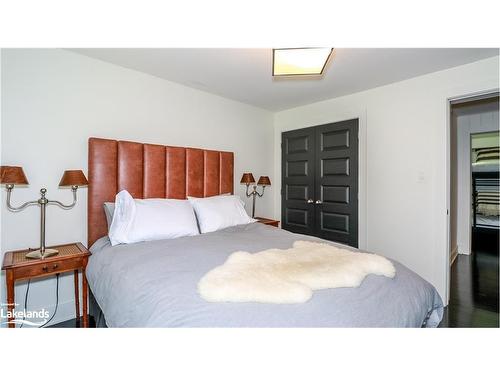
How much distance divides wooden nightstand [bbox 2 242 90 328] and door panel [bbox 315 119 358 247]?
2.76 metres

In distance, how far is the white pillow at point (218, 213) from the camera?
2385 mm

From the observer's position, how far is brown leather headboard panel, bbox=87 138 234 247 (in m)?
2.20

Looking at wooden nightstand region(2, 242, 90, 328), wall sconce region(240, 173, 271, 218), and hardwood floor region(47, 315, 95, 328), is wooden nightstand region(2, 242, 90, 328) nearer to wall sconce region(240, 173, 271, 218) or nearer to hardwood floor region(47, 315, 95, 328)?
hardwood floor region(47, 315, 95, 328)

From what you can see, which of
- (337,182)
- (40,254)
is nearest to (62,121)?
(40,254)

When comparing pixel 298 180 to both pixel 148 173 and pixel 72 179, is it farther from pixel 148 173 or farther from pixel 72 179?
pixel 72 179

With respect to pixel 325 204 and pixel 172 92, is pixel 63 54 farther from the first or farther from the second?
pixel 325 204

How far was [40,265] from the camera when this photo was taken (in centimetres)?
170

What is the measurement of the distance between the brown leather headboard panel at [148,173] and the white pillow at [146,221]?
24cm

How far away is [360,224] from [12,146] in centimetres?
350

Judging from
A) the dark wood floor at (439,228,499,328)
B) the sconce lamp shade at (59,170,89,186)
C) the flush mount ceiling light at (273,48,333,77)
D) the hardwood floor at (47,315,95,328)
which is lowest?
the dark wood floor at (439,228,499,328)

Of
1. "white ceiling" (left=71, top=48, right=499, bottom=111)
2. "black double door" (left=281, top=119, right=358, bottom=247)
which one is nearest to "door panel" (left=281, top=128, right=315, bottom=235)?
"black double door" (left=281, top=119, right=358, bottom=247)

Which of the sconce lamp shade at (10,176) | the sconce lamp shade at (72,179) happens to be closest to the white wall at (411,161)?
the sconce lamp shade at (72,179)
